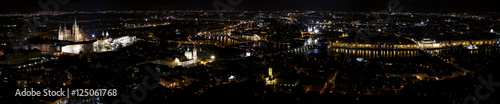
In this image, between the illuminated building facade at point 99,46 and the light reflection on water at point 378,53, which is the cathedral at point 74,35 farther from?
the light reflection on water at point 378,53

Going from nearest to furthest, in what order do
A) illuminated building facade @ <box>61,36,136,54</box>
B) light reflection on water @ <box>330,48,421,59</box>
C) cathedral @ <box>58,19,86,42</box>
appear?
illuminated building facade @ <box>61,36,136,54</box>
light reflection on water @ <box>330,48,421,59</box>
cathedral @ <box>58,19,86,42</box>

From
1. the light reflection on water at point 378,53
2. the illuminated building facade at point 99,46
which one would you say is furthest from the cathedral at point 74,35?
the light reflection on water at point 378,53

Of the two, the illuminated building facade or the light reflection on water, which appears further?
the light reflection on water

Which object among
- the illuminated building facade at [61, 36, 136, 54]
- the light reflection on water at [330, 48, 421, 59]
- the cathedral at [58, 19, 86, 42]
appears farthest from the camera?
the cathedral at [58, 19, 86, 42]

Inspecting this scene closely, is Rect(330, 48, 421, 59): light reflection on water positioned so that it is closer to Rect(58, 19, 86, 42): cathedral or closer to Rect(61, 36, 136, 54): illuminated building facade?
Rect(61, 36, 136, 54): illuminated building facade

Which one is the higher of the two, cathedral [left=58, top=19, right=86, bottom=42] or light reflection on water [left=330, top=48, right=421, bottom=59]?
cathedral [left=58, top=19, right=86, bottom=42]

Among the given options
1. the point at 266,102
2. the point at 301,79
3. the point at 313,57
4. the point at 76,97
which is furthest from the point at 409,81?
the point at 76,97

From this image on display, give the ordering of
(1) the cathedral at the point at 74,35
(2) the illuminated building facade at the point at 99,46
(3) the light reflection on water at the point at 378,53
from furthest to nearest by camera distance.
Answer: (1) the cathedral at the point at 74,35 → (3) the light reflection on water at the point at 378,53 → (2) the illuminated building facade at the point at 99,46

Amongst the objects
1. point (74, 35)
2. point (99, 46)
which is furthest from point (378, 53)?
point (74, 35)

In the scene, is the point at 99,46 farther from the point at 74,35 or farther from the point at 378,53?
the point at 378,53

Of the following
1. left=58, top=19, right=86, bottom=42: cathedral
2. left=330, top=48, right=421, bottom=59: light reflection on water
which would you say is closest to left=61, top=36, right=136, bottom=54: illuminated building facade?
left=58, top=19, right=86, bottom=42: cathedral

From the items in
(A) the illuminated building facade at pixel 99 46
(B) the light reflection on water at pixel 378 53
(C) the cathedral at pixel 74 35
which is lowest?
(B) the light reflection on water at pixel 378 53
